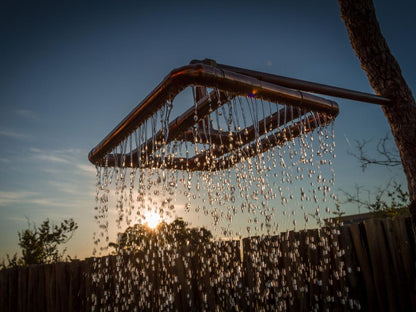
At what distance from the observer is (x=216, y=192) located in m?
4.45

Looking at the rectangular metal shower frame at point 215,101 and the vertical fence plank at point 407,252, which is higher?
the rectangular metal shower frame at point 215,101

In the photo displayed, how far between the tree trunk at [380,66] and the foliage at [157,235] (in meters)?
4.59

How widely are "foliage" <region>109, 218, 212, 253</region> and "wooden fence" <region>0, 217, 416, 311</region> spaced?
39.4 inches

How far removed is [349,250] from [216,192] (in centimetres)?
216

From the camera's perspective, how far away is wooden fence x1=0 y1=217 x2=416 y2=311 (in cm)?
293

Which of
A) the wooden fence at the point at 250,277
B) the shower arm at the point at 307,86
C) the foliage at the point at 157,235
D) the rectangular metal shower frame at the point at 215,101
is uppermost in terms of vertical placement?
the shower arm at the point at 307,86

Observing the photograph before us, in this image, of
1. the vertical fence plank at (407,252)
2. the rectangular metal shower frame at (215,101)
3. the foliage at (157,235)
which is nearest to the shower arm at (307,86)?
the rectangular metal shower frame at (215,101)

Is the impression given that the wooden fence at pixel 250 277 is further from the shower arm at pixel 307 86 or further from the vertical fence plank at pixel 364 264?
the shower arm at pixel 307 86

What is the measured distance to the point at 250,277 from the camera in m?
3.71

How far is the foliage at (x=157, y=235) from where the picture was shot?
20.3ft

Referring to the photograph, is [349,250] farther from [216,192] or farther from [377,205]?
[377,205]

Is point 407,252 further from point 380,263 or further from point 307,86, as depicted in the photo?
point 307,86

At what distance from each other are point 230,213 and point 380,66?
9.77 ft

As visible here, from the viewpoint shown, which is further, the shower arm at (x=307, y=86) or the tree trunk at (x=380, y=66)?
the tree trunk at (x=380, y=66)
